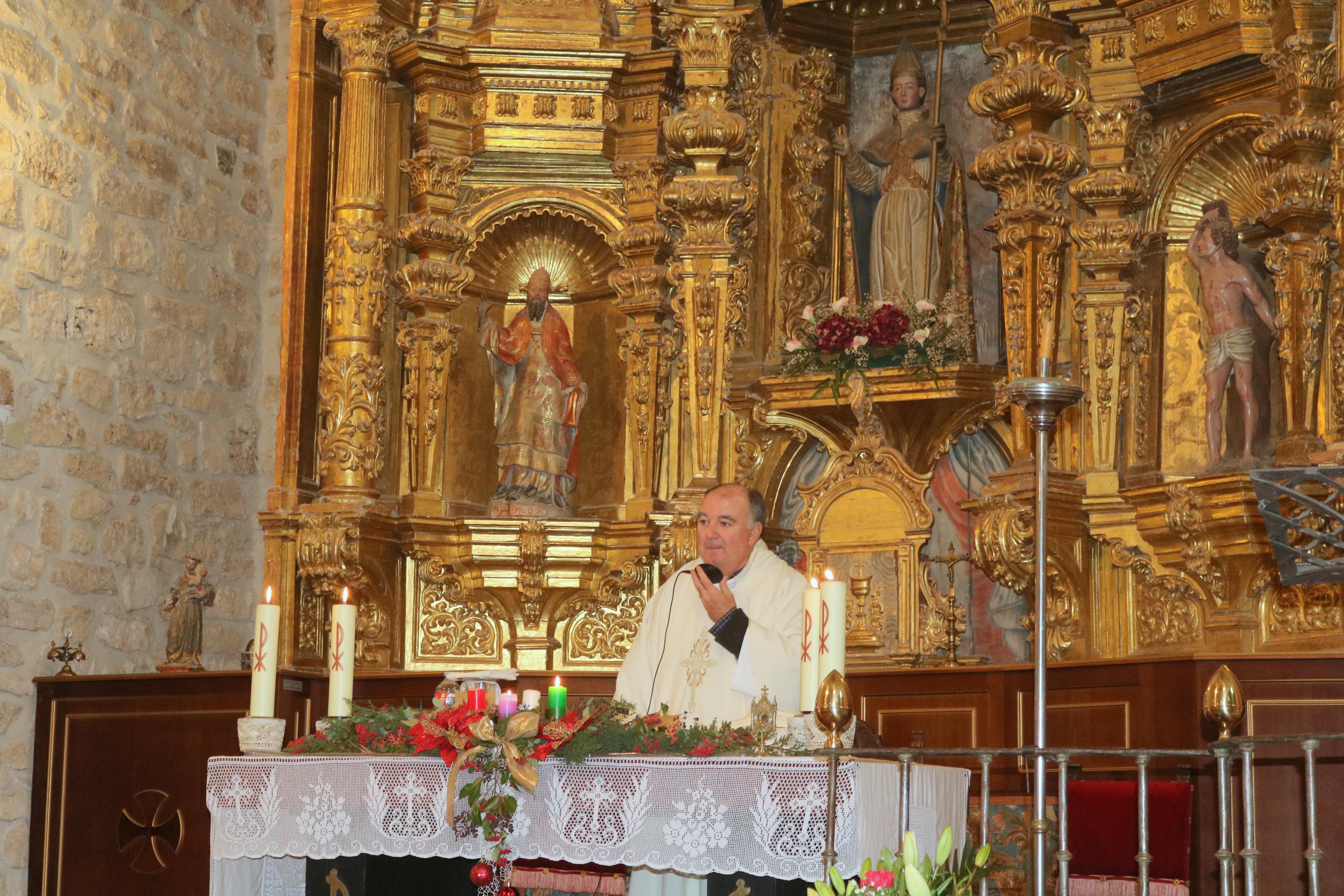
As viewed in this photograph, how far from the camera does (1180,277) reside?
30.4 feet

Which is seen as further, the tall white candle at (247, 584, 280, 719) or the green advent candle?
the tall white candle at (247, 584, 280, 719)

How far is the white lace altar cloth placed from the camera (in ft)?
16.5

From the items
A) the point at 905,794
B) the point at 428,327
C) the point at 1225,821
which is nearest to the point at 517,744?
the point at 905,794

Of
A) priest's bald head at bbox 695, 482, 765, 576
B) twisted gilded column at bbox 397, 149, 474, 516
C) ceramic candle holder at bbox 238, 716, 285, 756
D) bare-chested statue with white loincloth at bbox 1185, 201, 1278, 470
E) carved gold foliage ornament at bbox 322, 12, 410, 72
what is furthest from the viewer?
carved gold foliage ornament at bbox 322, 12, 410, 72

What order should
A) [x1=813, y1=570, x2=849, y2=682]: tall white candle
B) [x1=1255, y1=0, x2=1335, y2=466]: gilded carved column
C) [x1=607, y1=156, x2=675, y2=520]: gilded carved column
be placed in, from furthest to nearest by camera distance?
[x1=607, y1=156, x2=675, y2=520]: gilded carved column, [x1=1255, y1=0, x2=1335, y2=466]: gilded carved column, [x1=813, y1=570, x2=849, y2=682]: tall white candle

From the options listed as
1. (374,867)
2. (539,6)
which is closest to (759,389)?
(539,6)

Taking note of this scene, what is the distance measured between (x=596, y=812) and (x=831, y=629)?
0.92 meters

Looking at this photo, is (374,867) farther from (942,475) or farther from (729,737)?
(942,475)

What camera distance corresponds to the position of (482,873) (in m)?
5.39

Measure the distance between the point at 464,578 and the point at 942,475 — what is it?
2781mm

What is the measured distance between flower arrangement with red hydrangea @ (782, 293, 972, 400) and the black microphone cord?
2637 mm

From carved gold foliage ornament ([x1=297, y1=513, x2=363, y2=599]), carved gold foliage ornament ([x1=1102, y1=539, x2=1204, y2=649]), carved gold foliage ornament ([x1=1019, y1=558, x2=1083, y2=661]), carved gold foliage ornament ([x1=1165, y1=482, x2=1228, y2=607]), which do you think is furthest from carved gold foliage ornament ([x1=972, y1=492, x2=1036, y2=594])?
carved gold foliage ornament ([x1=297, y1=513, x2=363, y2=599])

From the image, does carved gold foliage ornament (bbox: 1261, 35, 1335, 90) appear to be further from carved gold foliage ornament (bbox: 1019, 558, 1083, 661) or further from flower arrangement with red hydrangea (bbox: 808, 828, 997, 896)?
flower arrangement with red hydrangea (bbox: 808, 828, 997, 896)

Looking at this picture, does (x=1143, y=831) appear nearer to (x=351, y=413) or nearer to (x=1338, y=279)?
(x=1338, y=279)
